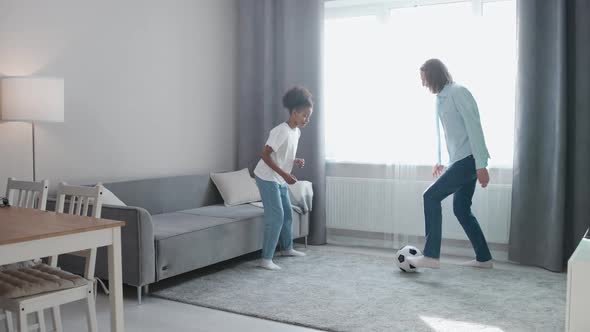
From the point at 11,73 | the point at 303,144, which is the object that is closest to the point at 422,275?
the point at 303,144

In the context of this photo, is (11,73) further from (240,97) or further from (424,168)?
(424,168)

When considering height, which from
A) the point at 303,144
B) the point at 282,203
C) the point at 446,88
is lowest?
the point at 282,203

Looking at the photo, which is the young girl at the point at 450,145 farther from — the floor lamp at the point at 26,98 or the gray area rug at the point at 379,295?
the floor lamp at the point at 26,98

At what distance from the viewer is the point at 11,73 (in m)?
3.88

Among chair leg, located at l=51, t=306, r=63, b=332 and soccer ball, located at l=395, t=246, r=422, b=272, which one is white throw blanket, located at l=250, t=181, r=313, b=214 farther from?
chair leg, located at l=51, t=306, r=63, b=332

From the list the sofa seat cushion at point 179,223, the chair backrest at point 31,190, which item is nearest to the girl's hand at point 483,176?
the sofa seat cushion at point 179,223

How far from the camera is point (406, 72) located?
5074 millimetres

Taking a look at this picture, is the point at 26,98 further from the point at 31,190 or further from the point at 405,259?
the point at 405,259

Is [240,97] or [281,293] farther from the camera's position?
[240,97]

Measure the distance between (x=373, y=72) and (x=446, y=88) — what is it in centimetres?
119

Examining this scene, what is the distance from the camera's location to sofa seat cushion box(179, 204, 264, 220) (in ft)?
14.8

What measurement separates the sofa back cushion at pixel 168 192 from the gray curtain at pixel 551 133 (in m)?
2.45

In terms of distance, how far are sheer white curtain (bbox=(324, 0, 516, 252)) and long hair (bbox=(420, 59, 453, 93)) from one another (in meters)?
0.69

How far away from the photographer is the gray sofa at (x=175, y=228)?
11.6 feet
